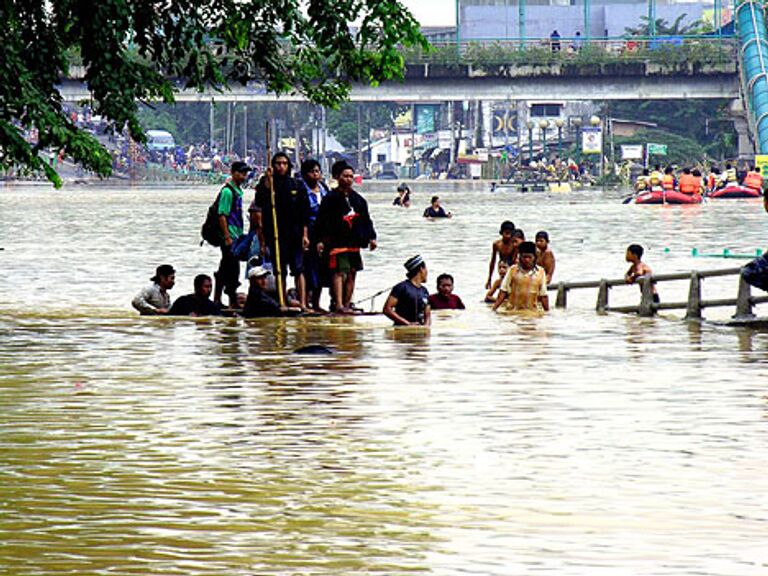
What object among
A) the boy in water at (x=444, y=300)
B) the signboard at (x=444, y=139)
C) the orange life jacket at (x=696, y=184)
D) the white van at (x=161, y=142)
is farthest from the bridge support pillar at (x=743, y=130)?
the boy in water at (x=444, y=300)

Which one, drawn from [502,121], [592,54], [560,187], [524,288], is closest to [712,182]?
[592,54]

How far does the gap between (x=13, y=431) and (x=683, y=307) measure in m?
10.4

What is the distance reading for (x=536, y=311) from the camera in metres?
20.7

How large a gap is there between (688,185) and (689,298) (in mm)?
53987

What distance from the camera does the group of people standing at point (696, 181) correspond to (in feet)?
242

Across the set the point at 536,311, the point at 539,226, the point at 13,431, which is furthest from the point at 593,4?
the point at 13,431

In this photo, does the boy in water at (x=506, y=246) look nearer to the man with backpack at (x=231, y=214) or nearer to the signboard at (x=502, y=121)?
the man with backpack at (x=231, y=214)

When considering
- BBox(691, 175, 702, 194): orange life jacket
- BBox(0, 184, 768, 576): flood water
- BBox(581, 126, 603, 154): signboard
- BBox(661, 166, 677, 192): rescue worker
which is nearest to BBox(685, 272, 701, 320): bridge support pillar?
BBox(0, 184, 768, 576): flood water

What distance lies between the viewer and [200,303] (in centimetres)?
1989

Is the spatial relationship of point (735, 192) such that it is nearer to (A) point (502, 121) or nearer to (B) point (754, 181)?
(B) point (754, 181)

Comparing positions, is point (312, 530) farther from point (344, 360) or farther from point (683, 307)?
point (683, 307)

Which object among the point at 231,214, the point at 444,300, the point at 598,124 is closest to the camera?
the point at 231,214

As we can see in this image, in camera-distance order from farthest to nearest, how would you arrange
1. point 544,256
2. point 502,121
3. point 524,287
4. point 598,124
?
point 502,121 → point 598,124 → point 544,256 → point 524,287

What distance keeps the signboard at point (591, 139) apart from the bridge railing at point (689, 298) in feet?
298
